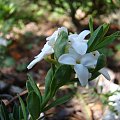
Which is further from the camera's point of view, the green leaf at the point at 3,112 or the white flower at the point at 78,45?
the green leaf at the point at 3,112

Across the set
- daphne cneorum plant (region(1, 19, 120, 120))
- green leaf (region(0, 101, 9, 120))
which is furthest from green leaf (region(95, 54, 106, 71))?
green leaf (region(0, 101, 9, 120))

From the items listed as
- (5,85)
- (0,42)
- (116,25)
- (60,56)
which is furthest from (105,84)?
(116,25)

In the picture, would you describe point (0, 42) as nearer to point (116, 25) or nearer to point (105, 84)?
point (105, 84)

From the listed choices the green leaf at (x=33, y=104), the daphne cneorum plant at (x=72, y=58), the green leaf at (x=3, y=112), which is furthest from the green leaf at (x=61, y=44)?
the green leaf at (x=3, y=112)

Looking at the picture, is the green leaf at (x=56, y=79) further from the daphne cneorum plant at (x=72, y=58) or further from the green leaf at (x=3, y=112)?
the green leaf at (x=3, y=112)

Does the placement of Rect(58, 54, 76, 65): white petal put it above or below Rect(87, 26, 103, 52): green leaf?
below

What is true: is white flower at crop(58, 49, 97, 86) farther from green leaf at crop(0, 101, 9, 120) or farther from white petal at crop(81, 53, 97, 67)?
green leaf at crop(0, 101, 9, 120)
